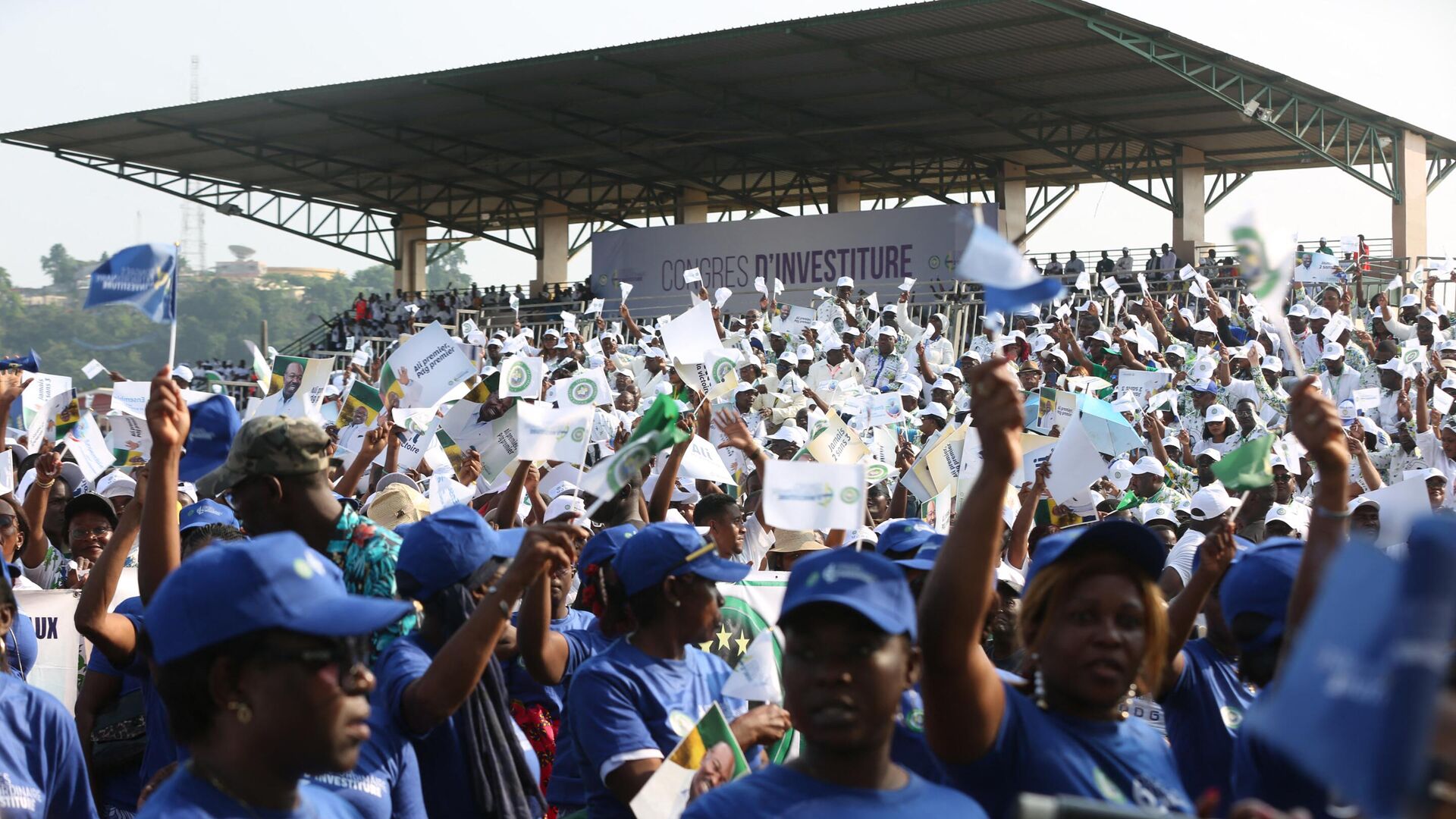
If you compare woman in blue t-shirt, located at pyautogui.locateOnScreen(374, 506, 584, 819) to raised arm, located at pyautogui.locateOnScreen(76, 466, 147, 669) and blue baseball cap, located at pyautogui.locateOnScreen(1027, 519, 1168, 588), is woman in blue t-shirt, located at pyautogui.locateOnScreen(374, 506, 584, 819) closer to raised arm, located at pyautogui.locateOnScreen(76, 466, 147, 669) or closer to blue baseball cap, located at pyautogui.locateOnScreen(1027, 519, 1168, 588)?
raised arm, located at pyautogui.locateOnScreen(76, 466, 147, 669)

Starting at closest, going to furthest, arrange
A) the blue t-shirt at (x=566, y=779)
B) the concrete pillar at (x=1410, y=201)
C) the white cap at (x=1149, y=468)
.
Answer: the blue t-shirt at (x=566, y=779)
the white cap at (x=1149, y=468)
the concrete pillar at (x=1410, y=201)

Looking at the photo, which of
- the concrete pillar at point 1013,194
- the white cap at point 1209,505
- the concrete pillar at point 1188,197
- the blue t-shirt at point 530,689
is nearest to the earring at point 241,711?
the blue t-shirt at point 530,689

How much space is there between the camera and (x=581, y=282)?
33375 mm

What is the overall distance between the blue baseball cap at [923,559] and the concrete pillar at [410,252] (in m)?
34.1

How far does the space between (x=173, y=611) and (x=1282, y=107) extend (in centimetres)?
2281

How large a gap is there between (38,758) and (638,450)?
1.49 meters

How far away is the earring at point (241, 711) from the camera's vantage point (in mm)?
2400

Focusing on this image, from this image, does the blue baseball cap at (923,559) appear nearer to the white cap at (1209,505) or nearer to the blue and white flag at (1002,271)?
the blue and white flag at (1002,271)

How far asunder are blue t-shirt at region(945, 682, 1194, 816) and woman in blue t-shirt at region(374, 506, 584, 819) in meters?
1.05

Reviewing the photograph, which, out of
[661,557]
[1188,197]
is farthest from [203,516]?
[1188,197]

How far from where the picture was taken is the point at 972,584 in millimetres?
2600

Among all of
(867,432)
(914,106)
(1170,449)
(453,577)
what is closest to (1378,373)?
(1170,449)

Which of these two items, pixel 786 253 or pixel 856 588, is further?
pixel 786 253

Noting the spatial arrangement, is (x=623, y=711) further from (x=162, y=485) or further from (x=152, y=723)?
(x=152, y=723)
